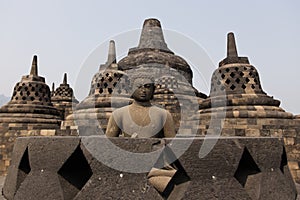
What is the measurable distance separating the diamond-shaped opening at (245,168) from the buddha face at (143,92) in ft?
3.64

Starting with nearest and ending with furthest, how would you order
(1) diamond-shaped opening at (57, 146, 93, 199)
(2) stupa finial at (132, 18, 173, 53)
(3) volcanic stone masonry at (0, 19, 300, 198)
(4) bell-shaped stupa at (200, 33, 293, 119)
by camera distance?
(1) diamond-shaped opening at (57, 146, 93, 199) < (3) volcanic stone masonry at (0, 19, 300, 198) < (4) bell-shaped stupa at (200, 33, 293, 119) < (2) stupa finial at (132, 18, 173, 53)

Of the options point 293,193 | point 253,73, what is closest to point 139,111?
point 293,193

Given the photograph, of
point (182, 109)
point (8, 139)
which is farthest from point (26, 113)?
point (182, 109)

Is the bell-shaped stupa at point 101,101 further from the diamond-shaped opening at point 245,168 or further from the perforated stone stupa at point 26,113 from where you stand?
the diamond-shaped opening at point 245,168

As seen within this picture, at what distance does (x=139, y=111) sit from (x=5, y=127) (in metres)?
7.53

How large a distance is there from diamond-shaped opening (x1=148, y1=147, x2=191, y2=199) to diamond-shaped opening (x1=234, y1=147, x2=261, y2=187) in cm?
53

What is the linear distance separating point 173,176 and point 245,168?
2.51 ft

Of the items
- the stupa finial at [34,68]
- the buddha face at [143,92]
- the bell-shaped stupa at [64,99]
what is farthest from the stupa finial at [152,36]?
the buddha face at [143,92]

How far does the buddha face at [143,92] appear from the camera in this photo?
2740mm

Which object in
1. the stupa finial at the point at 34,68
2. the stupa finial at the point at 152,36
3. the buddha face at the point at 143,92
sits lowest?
the buddha face at the point at 143,92

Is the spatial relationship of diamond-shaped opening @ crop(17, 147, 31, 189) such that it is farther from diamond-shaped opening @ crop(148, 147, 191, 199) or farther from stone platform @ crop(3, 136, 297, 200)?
diamond-shaped opening @ crop(148, 147, 191, 199)

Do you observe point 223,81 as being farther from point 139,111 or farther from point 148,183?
point 148,183

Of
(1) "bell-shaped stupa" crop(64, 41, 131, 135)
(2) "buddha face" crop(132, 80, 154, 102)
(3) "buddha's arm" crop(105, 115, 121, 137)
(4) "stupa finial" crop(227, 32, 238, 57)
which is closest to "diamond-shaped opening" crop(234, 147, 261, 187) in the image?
(2) "buddha face" crop(132, 80, 154, 102)

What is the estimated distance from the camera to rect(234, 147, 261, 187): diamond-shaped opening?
2289mm
